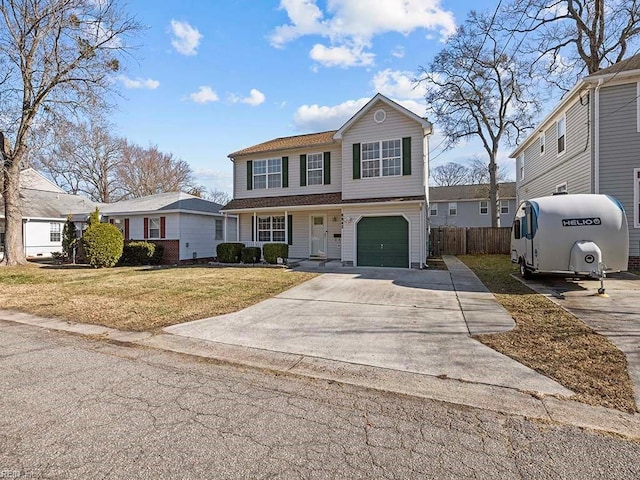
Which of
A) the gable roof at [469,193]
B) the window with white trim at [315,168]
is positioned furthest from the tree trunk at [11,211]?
the gable roof at [469,193]

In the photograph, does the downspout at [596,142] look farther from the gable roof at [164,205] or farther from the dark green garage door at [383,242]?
the gable roof at [164,205]

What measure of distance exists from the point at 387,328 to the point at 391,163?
10120 millimetres

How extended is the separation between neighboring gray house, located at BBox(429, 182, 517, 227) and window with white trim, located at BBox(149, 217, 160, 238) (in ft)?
83.2

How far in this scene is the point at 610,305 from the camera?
7.11 metres

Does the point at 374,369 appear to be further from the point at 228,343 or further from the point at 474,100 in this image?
the point at 474,100

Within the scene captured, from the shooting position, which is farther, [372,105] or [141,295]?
[372,105]

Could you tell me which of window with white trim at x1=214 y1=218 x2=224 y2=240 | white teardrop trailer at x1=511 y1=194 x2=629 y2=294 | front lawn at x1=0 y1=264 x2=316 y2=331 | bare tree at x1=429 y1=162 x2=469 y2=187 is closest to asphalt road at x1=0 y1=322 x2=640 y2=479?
front lawn at x1=0 y1=264 x2=316 y2=331

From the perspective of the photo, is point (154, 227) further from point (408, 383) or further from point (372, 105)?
point (408, 383)

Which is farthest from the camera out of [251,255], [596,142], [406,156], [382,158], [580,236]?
[251,255]

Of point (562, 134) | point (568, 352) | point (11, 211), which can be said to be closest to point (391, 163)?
point (562, 134)

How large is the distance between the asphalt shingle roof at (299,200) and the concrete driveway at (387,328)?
17.9 feet

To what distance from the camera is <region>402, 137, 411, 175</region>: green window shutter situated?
1424 centimetres

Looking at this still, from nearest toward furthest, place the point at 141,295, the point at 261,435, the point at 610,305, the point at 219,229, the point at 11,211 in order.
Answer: the point at 261,435 < the point at 610,305 < the point at 141,295 < the point at 11,211 < the point at 219,229

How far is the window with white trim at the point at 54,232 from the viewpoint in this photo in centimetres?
2344
